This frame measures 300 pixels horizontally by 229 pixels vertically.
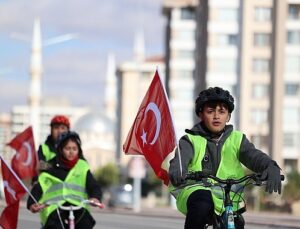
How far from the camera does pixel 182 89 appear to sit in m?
117

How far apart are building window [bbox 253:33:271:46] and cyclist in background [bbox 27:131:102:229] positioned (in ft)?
289

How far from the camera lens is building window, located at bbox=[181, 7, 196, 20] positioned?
385 ft

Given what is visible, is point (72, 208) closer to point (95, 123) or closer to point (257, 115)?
point (257, 115)

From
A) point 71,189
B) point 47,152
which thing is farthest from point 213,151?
point 47,152

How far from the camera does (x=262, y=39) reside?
96125 millimetres

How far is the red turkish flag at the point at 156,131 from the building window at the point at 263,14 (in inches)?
3501

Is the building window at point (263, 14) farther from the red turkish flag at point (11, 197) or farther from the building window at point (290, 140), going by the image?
the red turkish flag at point (11, 197)

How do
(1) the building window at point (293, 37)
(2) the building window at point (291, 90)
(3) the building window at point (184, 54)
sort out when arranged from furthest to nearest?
(3) the building window at point (184, 54)
(1) the building window at point (293, 37)
(2) the building window at point (291, 90)

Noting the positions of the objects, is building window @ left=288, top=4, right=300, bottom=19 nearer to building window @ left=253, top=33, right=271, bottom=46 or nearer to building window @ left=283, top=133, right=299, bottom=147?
building window @ left=253, top=33, right=271, bottom=46

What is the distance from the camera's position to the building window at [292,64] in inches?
3743

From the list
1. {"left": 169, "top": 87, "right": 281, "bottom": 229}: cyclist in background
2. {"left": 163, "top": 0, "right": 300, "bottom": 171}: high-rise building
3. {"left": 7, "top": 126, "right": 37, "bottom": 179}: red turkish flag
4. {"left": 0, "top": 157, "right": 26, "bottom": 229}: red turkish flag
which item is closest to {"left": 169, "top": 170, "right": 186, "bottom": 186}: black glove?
{"left": 169, "top": 87, "right": 281, "bottom": 229}: cyclist in background

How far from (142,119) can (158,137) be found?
18.5 inches

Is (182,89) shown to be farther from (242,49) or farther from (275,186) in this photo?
(275,186)

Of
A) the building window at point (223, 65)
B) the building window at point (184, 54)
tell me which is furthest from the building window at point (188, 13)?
the building window at point (223, 65)
